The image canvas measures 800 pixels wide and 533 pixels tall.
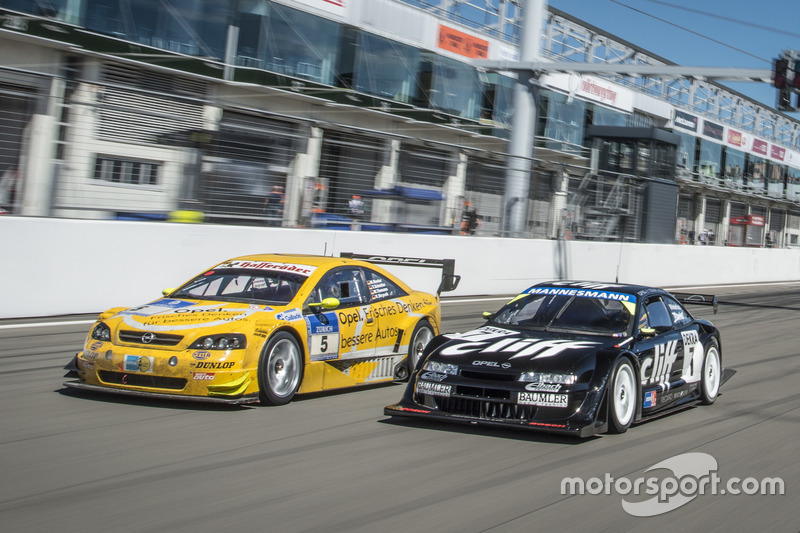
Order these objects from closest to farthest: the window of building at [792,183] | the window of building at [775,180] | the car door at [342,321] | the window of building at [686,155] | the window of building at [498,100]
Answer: the car door at [342,321], the window of building at [498,100], the window of building at [686,155], the window of building at [775,180], the window of building at [792,183]

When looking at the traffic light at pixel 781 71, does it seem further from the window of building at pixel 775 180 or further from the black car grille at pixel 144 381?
the window of building at pixel 775 180

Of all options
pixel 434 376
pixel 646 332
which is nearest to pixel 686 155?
pixel 646 332

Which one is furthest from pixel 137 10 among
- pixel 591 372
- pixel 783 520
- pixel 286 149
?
pixel 783 520

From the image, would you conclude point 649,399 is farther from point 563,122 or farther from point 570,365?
point 563,122

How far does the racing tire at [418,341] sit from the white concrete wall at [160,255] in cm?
469

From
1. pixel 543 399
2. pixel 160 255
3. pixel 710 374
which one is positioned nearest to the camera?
pixel 543 399

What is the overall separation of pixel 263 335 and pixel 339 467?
5.91 ft

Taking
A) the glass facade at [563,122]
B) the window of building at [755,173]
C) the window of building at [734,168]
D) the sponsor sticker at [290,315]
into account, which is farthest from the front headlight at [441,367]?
the window of building at [755,173]

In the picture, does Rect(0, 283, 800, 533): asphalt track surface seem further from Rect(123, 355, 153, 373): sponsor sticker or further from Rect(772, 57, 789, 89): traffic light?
Rect(772, 57, 789, 89): traffic light

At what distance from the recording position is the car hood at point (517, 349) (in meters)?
6.53

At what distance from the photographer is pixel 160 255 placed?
12375mm

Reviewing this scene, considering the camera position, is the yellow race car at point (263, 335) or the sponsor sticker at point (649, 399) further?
the sponsor sticker at point (649, 399)

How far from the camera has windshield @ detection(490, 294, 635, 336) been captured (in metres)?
7.43

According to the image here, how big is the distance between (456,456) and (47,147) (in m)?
7.36
